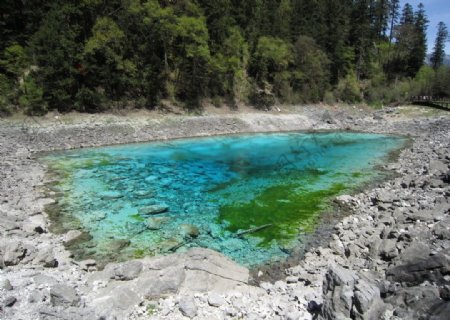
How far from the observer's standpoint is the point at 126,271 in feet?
23.7

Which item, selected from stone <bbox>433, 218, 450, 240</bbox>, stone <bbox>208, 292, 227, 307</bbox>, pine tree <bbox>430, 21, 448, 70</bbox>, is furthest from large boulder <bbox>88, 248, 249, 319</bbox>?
pine tree <bbox>430, 21, 448, 70</bbox>

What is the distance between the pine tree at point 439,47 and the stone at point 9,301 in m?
79.0

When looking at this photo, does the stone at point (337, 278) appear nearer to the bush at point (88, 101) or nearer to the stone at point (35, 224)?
the stone at point (35, 224)

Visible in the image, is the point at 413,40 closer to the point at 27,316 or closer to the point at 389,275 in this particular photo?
the point at 389,275

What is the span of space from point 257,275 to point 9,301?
16.7ft

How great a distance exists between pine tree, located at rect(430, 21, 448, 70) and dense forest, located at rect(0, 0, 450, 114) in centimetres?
713

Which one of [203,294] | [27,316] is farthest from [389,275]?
[27,316]

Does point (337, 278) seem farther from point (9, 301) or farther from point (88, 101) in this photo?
point (88, 101)

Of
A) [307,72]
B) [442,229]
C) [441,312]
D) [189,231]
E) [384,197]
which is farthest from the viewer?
[307,72]

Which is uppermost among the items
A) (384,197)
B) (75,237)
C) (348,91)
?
(348,91)

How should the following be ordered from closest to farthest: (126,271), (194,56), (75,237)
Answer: (126,271)
(75,237)
(194,56)

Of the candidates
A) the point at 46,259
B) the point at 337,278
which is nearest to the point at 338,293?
the point at 337,278

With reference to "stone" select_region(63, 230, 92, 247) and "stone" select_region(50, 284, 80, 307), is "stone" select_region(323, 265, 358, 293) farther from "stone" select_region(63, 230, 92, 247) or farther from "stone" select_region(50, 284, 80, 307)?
"stone" select_region(63, 230, 92, 247)

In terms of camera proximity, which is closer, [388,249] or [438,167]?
[388,249]
